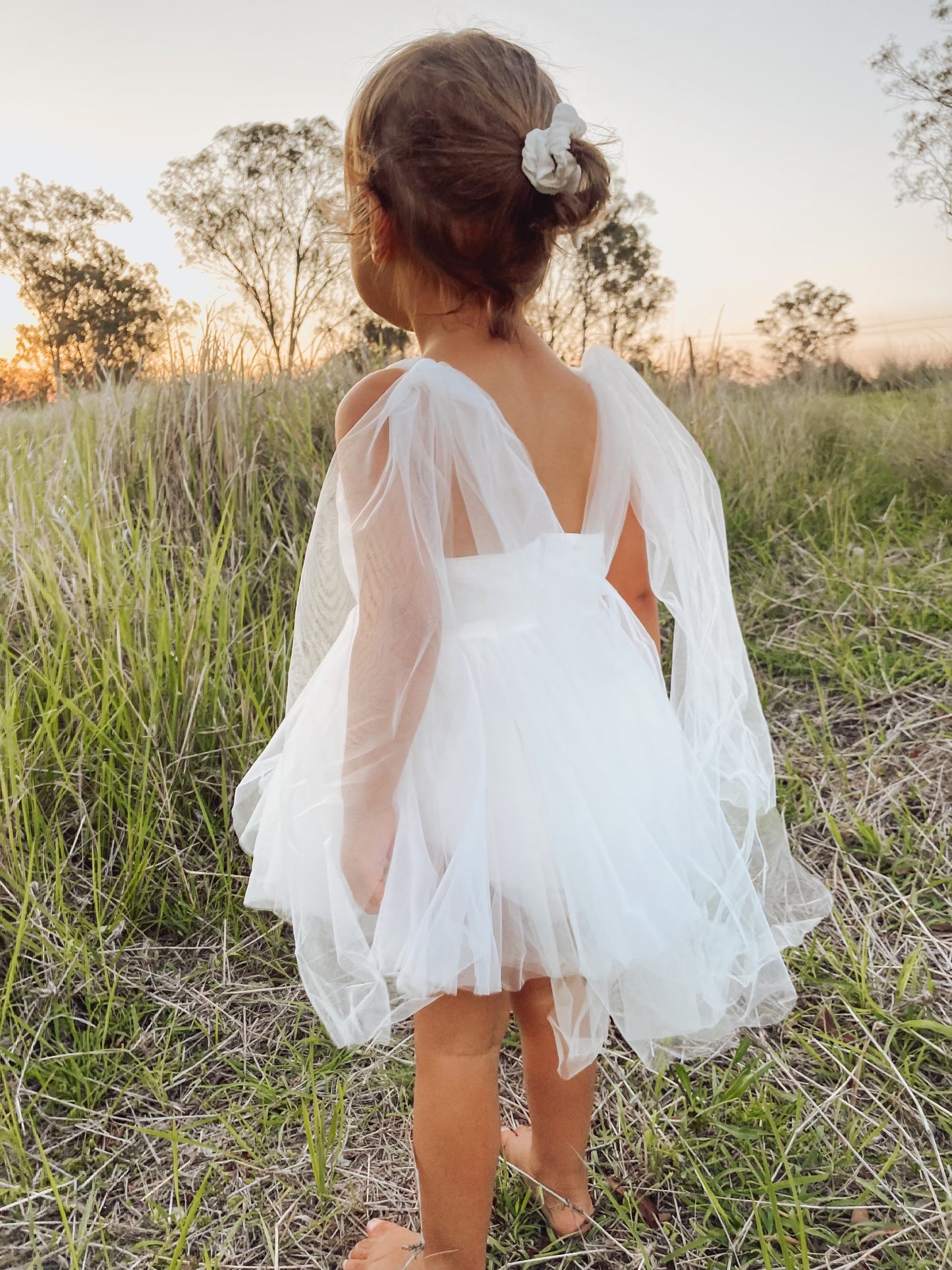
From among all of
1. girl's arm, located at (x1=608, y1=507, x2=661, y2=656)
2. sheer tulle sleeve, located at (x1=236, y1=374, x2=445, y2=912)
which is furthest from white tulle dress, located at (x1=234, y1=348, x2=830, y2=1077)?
girl's arm, located at (x1=608, y1=507, x2=661, y2=656)

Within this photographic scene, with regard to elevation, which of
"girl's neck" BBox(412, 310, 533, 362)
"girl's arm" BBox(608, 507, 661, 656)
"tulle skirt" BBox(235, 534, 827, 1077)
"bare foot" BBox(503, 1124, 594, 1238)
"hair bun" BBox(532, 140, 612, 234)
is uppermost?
"hair bun" BBox(532, 140, 612, 234)

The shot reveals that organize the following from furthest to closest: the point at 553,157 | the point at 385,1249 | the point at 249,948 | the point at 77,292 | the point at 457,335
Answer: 1. the point at 77,292
2. the point at 249,948
3. the point at 385,1249
4. the point at 457,335
5. the point at 553,157

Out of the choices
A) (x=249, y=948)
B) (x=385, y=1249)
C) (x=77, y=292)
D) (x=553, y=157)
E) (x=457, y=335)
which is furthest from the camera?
(x=77, y=292)

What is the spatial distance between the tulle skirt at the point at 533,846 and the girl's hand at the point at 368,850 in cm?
2

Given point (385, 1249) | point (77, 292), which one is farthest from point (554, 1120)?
point (77, 292)

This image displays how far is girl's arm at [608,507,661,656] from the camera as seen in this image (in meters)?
1.11

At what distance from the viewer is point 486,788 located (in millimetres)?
863

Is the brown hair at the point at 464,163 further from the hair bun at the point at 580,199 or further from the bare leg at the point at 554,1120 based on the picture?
the bare leg at the point at 554,1120

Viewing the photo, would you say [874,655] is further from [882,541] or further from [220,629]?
[220,629]

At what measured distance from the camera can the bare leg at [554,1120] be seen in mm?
1047

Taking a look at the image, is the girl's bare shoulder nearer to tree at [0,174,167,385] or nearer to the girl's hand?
the girl's hand

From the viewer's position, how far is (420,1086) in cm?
92

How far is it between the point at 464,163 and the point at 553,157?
86mm

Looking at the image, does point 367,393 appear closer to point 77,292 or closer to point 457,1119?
point 457,1119
